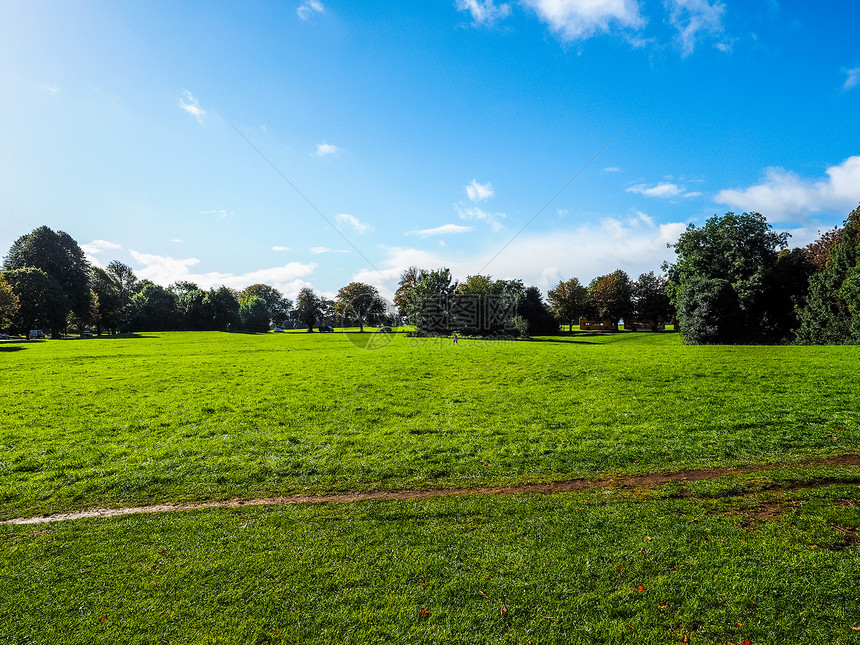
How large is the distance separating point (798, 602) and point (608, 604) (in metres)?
2.42

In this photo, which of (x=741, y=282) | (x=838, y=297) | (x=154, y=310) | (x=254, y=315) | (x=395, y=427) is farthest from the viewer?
(x=254, y=315)

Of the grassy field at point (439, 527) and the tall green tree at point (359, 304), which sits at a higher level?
the tall green tree at point (359, 304)

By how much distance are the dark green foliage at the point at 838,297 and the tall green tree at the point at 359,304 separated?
2903 inches

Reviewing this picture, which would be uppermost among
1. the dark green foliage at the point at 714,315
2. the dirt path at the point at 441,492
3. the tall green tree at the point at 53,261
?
the tall green tree at the point at 53,261

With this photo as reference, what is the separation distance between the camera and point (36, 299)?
60.3 metres

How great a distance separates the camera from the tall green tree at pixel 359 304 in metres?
93.4

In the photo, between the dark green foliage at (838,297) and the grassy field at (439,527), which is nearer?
the grassy field at (439,527)

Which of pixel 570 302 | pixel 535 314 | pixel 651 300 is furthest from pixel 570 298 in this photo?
pixel 535 314

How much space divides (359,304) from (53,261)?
5873cm

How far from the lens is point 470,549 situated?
20.0ft

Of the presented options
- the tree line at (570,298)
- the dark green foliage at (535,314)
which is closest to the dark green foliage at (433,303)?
the tree line at (570,298)

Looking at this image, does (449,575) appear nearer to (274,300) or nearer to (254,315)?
(254,315)

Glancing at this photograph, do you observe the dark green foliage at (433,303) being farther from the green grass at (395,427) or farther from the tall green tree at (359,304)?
the green grass at (395,427)

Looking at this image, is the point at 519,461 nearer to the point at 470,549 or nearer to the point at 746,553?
the point at 470,549
